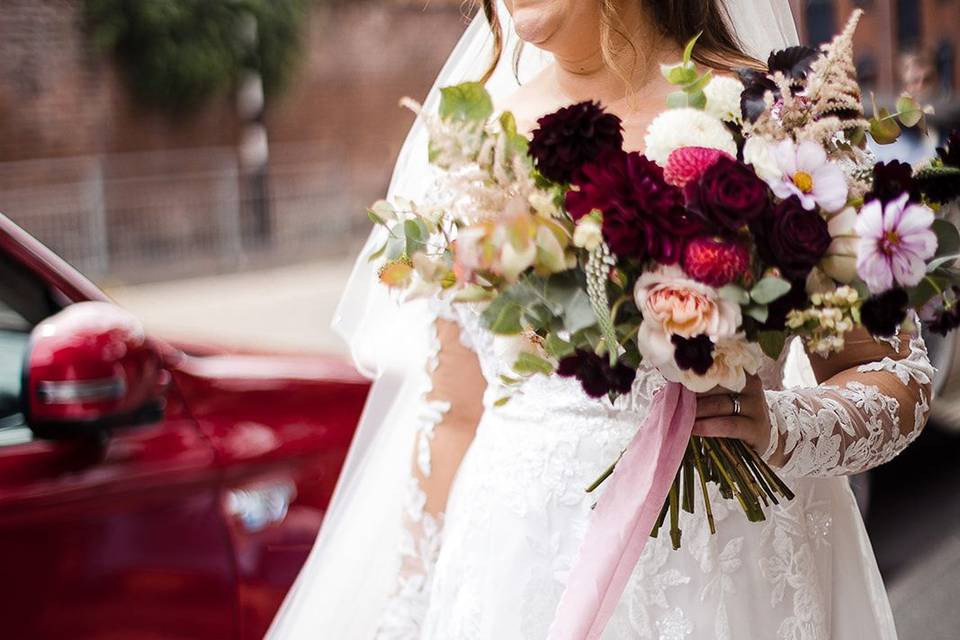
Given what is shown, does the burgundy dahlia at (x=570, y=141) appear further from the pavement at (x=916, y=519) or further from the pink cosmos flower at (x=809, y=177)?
the pavement at (x=916, y=519)

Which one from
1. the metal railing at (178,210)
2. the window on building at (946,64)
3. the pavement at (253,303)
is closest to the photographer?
the pavement at (253,303)

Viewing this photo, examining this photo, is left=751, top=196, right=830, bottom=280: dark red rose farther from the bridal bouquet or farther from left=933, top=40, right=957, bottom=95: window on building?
left=933, top=40, right=957, bottom=95: window on building

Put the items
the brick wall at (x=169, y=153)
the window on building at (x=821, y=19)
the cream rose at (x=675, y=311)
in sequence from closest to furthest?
the cream rose at (x=675, y=311) < the brick wall at (x=169, y=153) < the window on building at (x=821, y=19)

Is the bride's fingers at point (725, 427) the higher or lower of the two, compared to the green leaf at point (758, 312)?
lower

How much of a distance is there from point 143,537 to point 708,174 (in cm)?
141

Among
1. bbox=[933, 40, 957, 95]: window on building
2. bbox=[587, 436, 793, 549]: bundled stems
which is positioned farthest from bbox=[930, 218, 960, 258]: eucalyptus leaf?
bbox=[933, 40, 957, 95]: window on building

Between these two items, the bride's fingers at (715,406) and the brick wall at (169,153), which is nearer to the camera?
the bride's fingers at (715,406)

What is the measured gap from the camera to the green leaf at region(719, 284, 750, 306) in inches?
47.8

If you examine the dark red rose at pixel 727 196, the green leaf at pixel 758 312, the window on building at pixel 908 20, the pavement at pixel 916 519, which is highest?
the dark red rose at pixel 727 196

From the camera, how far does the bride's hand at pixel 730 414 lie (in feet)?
4.60

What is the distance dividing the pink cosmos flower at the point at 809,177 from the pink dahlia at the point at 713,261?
3.4 inches

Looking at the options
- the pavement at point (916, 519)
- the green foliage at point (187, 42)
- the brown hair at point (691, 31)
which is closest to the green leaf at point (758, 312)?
the brown hair at point (691, 31)

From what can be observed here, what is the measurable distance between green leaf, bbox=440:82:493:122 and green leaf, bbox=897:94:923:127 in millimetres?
497

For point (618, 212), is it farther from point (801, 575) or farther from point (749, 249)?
point (801, 575)
